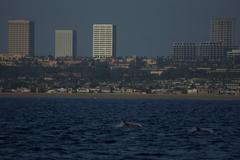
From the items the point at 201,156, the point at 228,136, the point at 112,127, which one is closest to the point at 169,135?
the point at 228,136

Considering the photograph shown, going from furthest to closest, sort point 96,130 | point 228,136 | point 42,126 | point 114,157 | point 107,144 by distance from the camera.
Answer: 1. point 42,126
2. point 96,130
3. point 228,136
4. point 107,144
5. point 114,157

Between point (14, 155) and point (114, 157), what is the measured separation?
4364 millimetres

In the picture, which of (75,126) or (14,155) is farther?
(75,126)

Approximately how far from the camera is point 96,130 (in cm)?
6488

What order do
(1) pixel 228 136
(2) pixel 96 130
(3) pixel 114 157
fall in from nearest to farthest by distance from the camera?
1. (3) pixel 114 157
2. (1) pixel 228 136
3. (2) pixel 96 130

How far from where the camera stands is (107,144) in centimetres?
5294

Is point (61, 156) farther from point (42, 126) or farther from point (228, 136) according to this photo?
point (42, 126)

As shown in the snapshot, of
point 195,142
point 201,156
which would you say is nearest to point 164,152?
point 201,156

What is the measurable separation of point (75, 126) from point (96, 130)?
5023 millimetres

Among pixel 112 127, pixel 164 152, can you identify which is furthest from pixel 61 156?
pixel 112 127

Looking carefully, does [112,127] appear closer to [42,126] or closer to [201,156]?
[42,126]

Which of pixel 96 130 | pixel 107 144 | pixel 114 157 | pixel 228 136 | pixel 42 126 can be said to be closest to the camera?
pixel 114 157

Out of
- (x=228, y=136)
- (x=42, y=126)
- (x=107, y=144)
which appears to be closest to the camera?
→ (x=107, y=144)

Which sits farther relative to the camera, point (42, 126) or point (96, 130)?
point (42, 126)
